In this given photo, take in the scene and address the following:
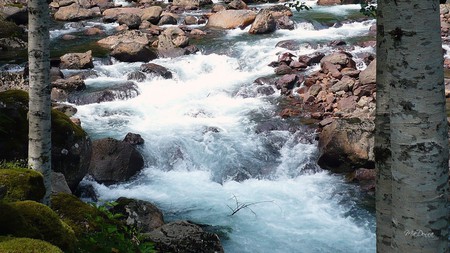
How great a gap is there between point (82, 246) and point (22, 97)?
19.6 feet

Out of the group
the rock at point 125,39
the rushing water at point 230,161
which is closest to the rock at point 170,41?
the rock at point 125,39

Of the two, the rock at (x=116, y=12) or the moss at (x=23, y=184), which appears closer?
the moss at (x=23, y=184)

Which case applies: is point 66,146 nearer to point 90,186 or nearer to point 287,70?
point 90,186


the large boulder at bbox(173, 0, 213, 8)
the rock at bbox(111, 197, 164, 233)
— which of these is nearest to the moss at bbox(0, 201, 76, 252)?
the rock at bbox(111, 197, 164, 233)

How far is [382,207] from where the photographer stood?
3621 millimetres

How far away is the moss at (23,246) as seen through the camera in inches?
124

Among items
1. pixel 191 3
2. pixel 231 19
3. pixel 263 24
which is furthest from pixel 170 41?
pixel 191 3

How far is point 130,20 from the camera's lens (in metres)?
26.5

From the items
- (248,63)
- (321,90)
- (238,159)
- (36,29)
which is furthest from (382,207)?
(248,63)

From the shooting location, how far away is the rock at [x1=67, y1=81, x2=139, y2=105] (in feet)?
53.2

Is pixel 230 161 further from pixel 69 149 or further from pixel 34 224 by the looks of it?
pixel 34 224

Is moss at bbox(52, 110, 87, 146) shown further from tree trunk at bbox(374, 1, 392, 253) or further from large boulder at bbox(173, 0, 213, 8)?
large boulder at bbox(173, 0, 213, 8)

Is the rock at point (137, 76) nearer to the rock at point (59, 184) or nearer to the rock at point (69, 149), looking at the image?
the rock at point (69, 149)

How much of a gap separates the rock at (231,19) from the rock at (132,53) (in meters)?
6.10
